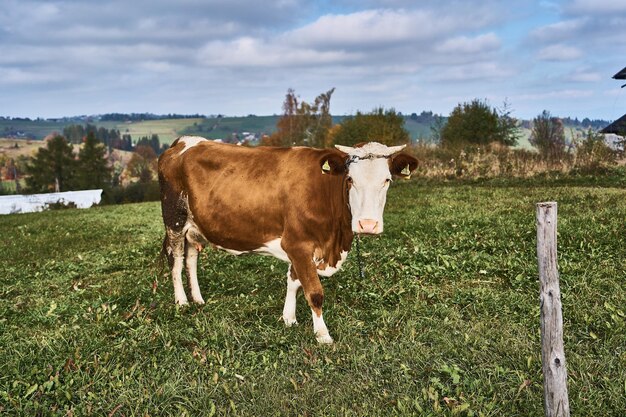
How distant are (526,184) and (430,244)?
41.6 ft

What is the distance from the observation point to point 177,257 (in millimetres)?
7883

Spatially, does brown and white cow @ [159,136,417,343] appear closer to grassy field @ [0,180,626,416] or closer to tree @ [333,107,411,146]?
grassy field @ [0,180,626,416]

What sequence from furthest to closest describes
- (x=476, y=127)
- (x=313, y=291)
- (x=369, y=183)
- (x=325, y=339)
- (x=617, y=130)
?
(x=476, y=127) → (x=617, y=130) → (x=313, y=291) → (x=325, y=339) → (x=369, y=183)

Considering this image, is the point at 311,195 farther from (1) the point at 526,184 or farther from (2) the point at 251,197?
(1) the point at 526,184

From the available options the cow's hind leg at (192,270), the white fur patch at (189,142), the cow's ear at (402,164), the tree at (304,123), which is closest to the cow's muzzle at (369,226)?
the cow's ear at (402,164)

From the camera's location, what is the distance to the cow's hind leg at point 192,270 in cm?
787

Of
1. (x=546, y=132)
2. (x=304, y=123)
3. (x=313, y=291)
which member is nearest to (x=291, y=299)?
(x=313, y=291)

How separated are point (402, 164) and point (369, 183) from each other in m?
0.64

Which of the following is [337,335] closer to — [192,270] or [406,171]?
[406,171]

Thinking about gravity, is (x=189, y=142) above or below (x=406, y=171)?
above

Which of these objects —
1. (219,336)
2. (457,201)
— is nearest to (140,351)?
(219,336)

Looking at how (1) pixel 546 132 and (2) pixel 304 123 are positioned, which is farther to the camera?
(2) pixel 304 123

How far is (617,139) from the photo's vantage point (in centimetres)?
2886

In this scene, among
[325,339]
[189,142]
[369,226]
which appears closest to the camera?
[369,226]
